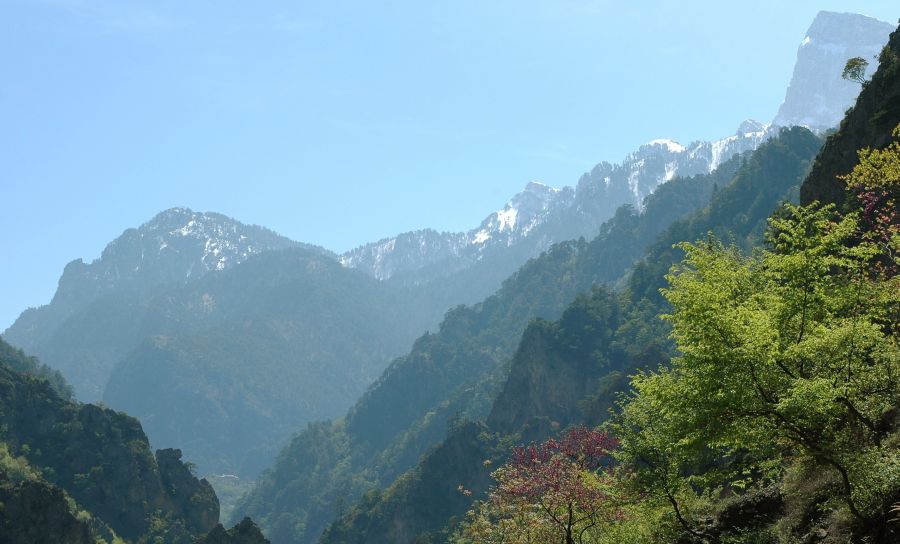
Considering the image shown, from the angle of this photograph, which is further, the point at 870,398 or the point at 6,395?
the point at 6,395

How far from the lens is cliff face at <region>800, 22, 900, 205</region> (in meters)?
65.6

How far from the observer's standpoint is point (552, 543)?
36.4 meters

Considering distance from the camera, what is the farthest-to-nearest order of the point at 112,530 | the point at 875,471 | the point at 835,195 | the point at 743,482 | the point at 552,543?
the point at 112,530 → the point at 835,195 → the point at 552,543 → the point at 743,482 → the point at 875,471

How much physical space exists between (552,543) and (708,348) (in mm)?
18363

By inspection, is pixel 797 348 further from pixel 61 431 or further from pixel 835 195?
pixel 61 431

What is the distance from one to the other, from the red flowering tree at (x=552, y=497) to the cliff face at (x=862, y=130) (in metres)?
42.5

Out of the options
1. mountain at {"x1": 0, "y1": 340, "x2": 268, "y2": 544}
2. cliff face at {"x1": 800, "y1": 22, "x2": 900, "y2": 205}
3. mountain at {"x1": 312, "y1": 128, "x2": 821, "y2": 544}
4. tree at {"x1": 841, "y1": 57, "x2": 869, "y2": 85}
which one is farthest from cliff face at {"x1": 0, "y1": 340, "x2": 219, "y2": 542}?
tree at {"x1": 841, "y1": 57, "x2": 869, "y2": 85}

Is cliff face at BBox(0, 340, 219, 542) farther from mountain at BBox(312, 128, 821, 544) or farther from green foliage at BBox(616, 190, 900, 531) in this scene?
green foliage at BBox(616, 190, 900, 531)

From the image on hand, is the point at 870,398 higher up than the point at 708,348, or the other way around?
the point at 708,348

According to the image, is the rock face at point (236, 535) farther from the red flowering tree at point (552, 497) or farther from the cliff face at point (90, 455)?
the red flowering tree at point (552, 497)

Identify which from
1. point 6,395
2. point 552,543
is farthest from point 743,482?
point 6,395

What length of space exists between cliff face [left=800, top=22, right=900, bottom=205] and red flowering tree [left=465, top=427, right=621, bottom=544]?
4249 centimetres

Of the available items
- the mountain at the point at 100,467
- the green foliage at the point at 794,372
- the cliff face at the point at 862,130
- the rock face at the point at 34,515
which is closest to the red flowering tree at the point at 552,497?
the green foliage at the point at 794,372

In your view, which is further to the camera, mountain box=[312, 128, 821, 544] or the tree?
mountain box=[312, 128, 821, 544]
